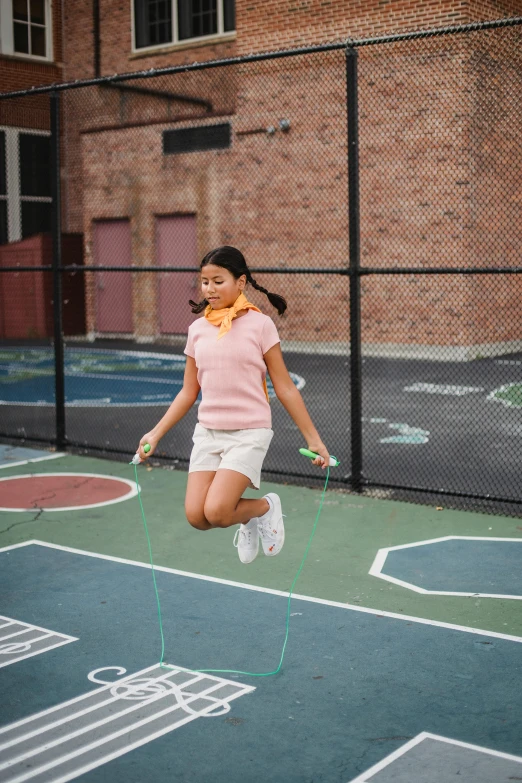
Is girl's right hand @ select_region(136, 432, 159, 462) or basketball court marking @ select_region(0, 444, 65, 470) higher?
girl's right hand @ select_region(136, 432, 159, 462)

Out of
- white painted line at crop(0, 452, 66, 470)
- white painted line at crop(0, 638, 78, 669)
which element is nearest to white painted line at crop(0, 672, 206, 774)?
white painted line at crop(0, 638, 78, 669)

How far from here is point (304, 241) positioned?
20516 millimetres

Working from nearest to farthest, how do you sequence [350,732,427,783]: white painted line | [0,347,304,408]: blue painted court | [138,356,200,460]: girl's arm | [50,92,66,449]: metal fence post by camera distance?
1. [350,732,427,783]: white painted line
2. [138,356,200,460]: girl's arm
3. [50,92,66,449]: metal fence post
4. [0,347,304,408]: blue painted court

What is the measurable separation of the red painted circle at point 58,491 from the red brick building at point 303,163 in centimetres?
1056

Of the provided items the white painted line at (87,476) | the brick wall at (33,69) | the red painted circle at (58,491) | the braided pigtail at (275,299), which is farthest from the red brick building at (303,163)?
the braided pigtail at (275,299)

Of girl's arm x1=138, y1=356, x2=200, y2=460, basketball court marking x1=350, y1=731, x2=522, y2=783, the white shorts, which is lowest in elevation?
basketball court marking x1=350, y1=731, x2=522, y2=783

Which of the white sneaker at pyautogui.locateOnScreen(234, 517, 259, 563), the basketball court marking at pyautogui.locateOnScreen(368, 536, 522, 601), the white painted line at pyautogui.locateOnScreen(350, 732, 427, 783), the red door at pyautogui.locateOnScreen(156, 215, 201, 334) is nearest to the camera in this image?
the white painted line at pyautogui.locateOnScreen(350, 732, 427, 783)

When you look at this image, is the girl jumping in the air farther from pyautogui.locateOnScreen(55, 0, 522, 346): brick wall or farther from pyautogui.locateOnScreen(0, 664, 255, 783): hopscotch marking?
pyautogui.locateOnScreen(55, 0, 522, 346): brick wall

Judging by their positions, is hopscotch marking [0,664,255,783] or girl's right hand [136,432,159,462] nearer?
hopscotch marking [0,664,255,783]

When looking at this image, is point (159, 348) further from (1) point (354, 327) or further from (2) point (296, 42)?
(1) point (354, 327)

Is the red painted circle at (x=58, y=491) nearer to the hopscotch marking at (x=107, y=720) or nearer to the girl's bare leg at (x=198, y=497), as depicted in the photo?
the girl's bare leg at (x=198, y=497)

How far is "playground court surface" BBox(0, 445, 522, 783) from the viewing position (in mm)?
3740

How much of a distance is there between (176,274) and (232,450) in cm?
1767

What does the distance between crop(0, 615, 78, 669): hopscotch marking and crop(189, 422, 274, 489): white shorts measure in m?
1.14
